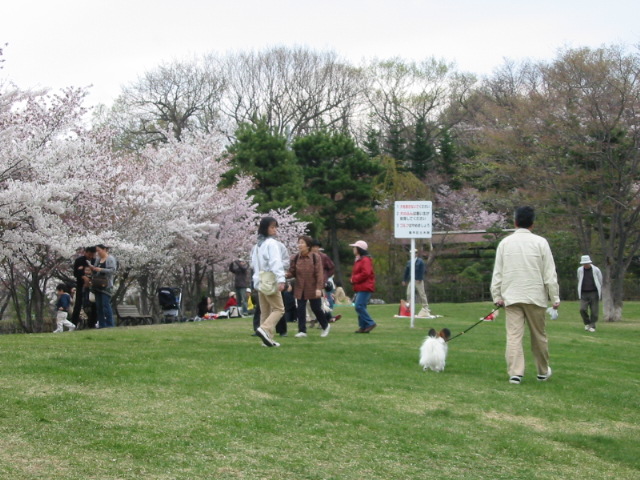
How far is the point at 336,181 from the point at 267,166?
17.8 ft

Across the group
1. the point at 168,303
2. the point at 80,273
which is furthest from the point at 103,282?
the point at 168,303

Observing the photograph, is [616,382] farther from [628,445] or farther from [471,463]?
[471,463]

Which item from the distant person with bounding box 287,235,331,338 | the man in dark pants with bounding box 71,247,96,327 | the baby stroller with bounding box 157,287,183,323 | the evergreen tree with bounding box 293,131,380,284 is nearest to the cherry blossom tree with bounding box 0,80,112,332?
the man in dark pants with bounding box 71,247,96,327

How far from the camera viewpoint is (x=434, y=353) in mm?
10047

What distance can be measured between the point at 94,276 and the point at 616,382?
33.0 feet

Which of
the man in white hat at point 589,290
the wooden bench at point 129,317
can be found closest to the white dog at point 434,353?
the man in white hat at point 589,290

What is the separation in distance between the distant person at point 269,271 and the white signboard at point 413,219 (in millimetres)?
6472

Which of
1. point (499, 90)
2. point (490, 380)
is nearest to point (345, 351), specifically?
point (490, 380)

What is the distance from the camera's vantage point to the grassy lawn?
5578 mm

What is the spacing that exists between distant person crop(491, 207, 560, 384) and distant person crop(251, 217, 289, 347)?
128 inches

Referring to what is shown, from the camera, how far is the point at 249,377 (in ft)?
28.6

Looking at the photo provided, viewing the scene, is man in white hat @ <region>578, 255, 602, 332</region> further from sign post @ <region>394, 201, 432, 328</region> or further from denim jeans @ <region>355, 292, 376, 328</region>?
denim jeans @ <region>355, 292, 376, 328</region>

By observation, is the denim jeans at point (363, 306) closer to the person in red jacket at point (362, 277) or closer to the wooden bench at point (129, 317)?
the person in red jacket at point (362, 277)

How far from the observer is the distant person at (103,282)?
1673 centimetres
